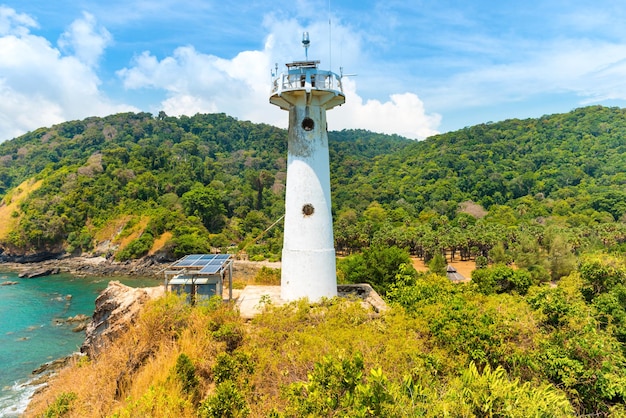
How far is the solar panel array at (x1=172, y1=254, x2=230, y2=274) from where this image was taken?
11202 millimetres

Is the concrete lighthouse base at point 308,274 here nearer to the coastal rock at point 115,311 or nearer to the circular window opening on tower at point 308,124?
the circular window opening on tower at point 308,124

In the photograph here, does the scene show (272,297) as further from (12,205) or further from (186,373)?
(12,205)

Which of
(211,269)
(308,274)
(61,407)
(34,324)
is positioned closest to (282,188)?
(34,324)

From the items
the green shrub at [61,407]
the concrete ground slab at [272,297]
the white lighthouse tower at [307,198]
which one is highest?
the white lighthouse tower at [307,198]

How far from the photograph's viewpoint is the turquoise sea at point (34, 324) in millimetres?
18516

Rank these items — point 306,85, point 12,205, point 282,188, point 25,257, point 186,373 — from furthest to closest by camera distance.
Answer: point 282,188 → point 12,205 → point 25,257 → point 306,85 → point 186,373

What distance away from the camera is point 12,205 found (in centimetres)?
5669

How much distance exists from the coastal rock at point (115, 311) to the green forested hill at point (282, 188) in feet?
95.3

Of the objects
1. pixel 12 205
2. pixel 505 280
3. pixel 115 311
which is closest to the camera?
pixel 115 311

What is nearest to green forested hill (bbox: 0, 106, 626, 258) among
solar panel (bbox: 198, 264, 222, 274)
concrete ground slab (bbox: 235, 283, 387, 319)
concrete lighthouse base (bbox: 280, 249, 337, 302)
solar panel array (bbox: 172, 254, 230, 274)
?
concrete ground slab (bbox: 235, 283, 387, 319)

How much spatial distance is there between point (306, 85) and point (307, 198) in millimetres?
3126

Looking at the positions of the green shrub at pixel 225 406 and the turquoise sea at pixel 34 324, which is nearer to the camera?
the green shrub at pixel 225 406

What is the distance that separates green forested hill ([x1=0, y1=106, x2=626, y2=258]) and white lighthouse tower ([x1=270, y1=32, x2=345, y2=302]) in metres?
32.5

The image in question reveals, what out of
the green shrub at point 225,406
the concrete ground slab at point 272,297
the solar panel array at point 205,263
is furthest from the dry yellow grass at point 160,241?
the green shrub at point 225,406
